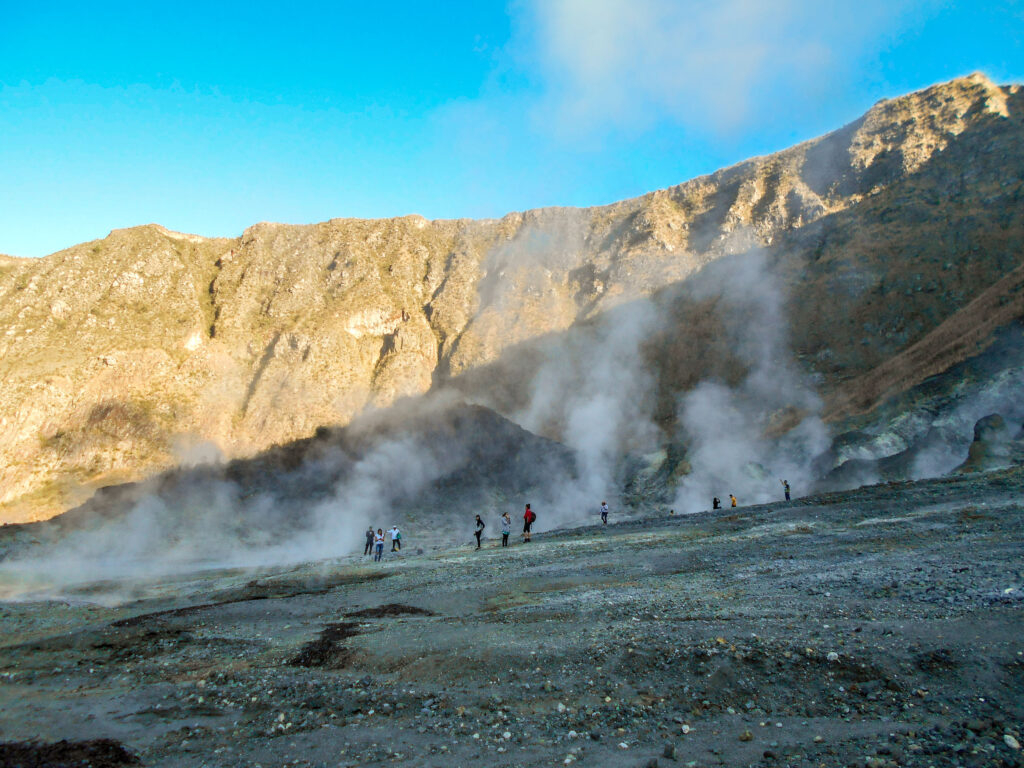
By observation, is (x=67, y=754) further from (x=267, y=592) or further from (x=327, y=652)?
(x=267, y=592)

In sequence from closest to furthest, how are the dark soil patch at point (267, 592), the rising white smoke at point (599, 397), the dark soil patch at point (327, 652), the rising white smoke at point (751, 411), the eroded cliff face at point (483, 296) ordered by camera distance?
1. the dark soil patch at point (327, 652)
2. the dark soil patch at point (267, 592)
3. the rising white smoke at point (751, 411)
4. the rising white smoke at point (599, 397)
5. the eroded cliff face at point (483, 296)

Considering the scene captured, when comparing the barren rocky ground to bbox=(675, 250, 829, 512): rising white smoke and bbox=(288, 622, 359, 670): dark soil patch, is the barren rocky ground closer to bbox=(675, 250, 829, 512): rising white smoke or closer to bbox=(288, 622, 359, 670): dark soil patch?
bbox=(288, 622, 359, 670): dark soil patch

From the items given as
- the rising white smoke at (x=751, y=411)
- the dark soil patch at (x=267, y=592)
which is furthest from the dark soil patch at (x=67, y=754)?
the rising white smoke at (x=751, y=411)

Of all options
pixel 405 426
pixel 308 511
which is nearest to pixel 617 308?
pixel 405 426

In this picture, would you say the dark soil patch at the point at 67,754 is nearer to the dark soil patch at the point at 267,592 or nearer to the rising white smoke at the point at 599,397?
the dark soil patch at the point at 267,592

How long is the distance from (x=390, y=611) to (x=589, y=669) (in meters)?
6.36

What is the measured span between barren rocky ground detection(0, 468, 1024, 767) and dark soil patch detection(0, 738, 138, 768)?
0.03 m

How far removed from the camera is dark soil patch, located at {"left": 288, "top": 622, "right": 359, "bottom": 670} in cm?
827

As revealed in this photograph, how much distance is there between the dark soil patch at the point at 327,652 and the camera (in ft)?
27.1

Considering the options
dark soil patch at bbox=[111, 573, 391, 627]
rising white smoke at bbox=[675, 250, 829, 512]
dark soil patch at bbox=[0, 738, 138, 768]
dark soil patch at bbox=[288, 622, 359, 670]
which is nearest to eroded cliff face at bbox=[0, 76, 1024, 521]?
rising white smoke at bbox=[675, 250, 829, 512]

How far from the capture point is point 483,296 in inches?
2525

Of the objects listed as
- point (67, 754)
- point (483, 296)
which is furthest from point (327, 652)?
point (483, 296)

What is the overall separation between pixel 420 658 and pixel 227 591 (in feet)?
39.5

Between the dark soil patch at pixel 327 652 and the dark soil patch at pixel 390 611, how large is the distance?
125 centimetres
